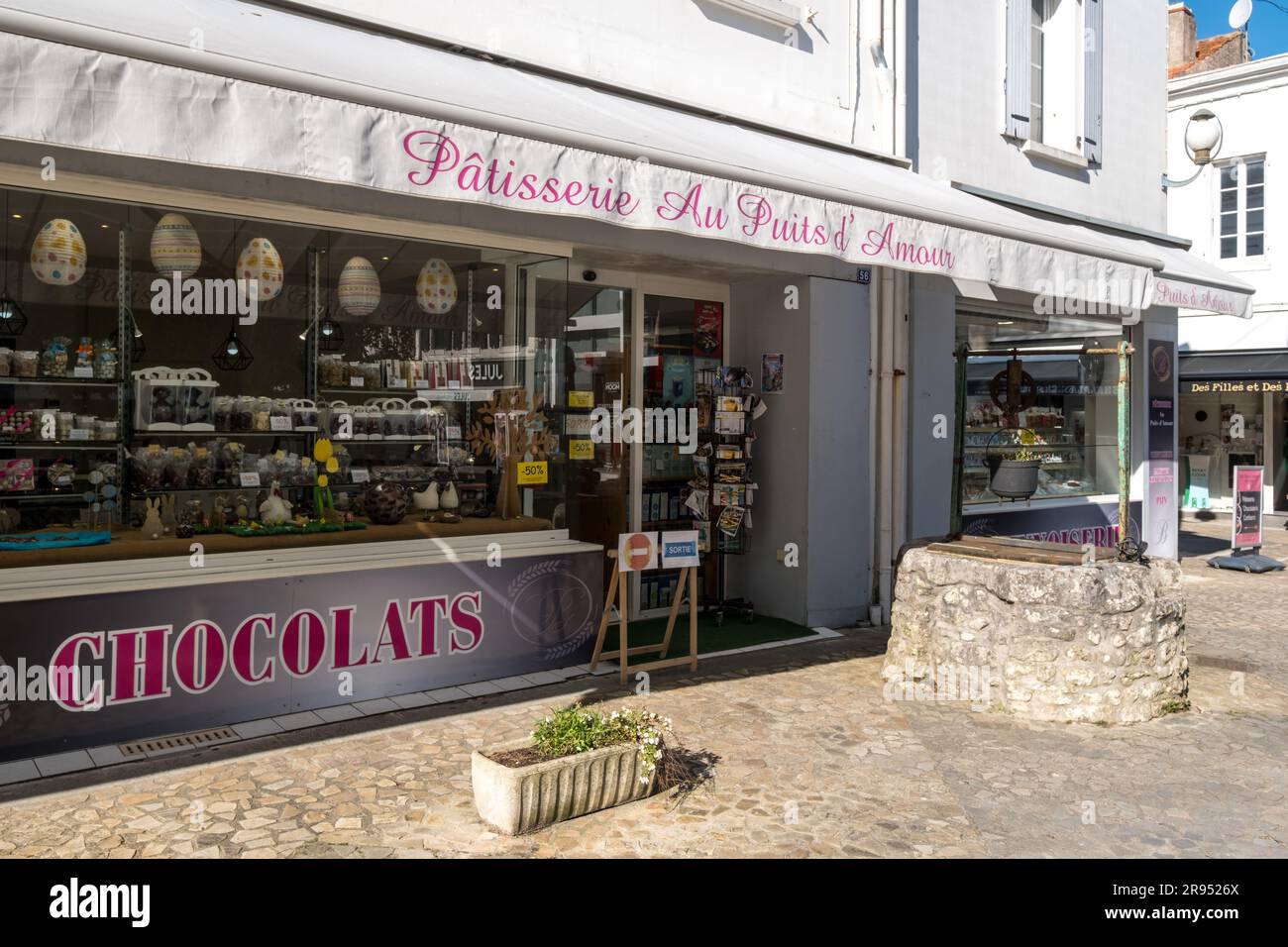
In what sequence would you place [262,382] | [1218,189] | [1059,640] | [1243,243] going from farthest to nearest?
1. [1218,189]
2. [1243,243]
3. [262,382]
4. [1059,640]

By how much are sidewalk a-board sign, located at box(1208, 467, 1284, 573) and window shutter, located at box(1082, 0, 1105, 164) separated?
13.1 ft

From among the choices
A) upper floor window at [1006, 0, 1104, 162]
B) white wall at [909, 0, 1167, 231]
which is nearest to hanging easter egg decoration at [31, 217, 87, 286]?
white wall at [909, 0, 1167, 231]

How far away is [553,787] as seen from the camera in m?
3.89

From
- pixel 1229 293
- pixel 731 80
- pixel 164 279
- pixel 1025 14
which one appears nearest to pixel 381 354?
pixel 164 279

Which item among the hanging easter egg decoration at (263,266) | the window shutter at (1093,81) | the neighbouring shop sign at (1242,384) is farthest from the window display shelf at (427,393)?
the neighbouring shop sign at (1242,384)

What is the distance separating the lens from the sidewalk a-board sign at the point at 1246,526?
11219mm

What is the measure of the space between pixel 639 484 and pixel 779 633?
155 cm

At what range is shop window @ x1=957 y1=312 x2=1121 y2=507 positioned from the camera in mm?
9305

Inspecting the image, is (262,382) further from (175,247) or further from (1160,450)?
(1160,450)

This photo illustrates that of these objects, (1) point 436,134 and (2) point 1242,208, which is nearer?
(1) point 436,134

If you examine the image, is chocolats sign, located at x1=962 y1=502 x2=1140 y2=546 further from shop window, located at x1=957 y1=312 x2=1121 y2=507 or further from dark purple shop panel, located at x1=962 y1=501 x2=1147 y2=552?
shop window, located at x1=957 y1=312 x2=1121 y2=507

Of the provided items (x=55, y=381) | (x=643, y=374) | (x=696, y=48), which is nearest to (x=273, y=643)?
(x=55, y=381)

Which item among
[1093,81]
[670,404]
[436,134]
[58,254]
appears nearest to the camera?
[436,134]

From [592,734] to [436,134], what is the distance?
8.22ft
